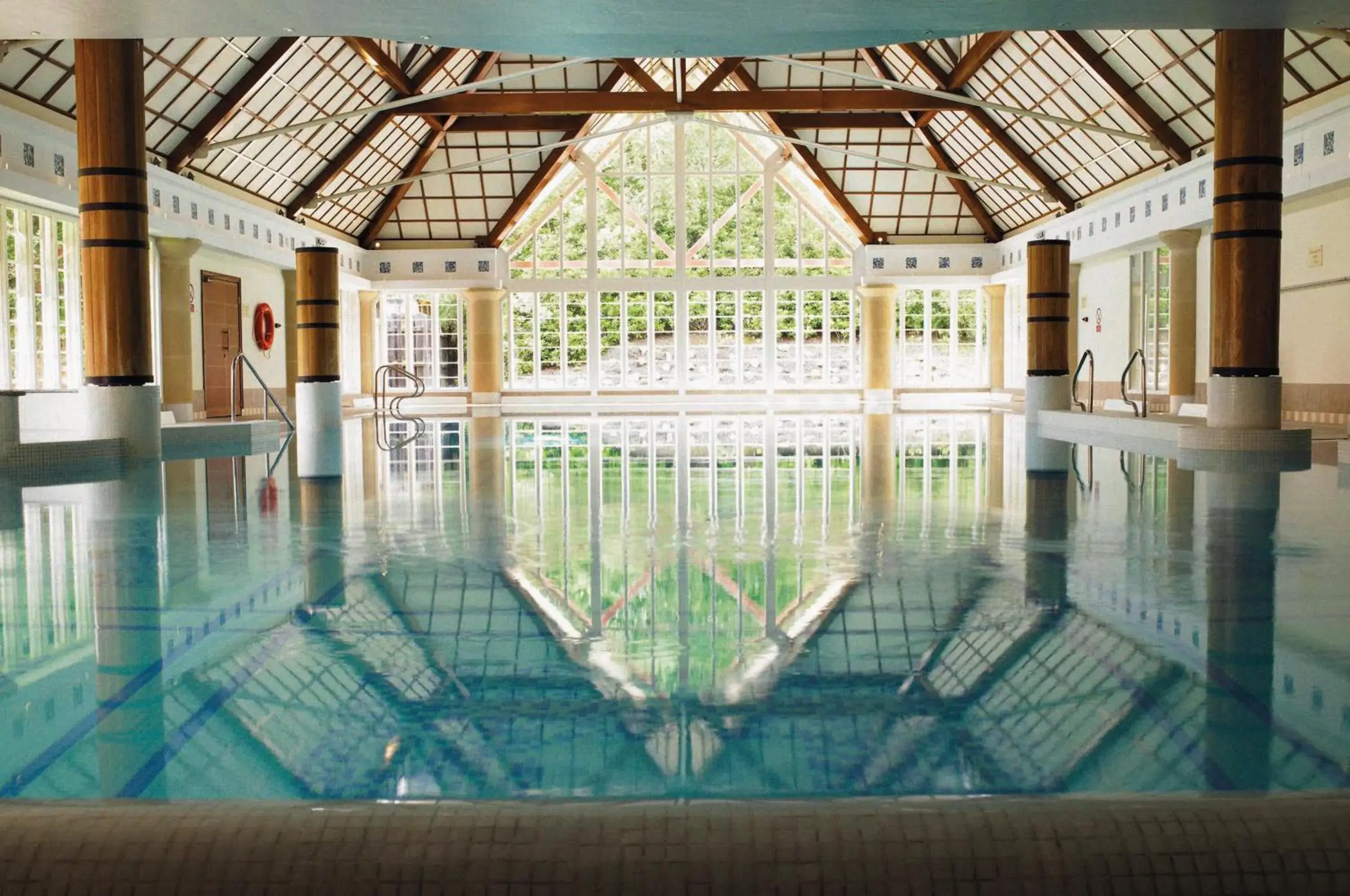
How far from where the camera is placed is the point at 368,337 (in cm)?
3209

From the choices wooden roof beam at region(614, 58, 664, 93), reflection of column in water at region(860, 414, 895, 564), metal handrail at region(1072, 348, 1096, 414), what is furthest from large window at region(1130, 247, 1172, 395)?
wooden roof beam at region(614, 58, 664, 93)

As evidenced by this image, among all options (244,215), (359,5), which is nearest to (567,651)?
(359,5)

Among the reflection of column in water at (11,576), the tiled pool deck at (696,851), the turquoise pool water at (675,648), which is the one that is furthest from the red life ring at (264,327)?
the tiled pool deck at (696,851)

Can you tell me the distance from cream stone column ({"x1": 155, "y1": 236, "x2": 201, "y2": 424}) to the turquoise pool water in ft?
44.4

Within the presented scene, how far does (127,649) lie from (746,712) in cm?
206

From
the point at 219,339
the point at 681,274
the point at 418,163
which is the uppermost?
the point at 418,163

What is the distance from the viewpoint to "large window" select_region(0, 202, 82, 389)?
52.8ft

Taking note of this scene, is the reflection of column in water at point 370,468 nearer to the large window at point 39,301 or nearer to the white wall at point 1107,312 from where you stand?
the large window at point 39,301

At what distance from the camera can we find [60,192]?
16.3 meters

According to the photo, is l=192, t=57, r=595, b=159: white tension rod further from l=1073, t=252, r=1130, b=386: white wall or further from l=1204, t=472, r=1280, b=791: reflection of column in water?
l=1073, t=252, r=1130, b=386: white wall

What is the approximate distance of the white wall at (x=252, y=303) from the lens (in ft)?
74.0

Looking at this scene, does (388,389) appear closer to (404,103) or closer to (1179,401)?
(1179,401)

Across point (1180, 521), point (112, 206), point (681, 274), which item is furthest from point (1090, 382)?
point (112, 206)

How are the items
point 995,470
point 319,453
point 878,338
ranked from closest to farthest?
point 995,470 < point 319,453 < point 878,338
